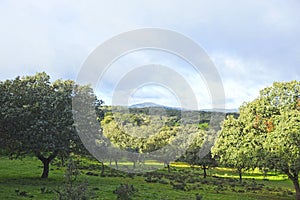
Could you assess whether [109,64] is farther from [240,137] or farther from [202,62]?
[240,137]

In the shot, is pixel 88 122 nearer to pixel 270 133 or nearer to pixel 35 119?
pixel 35 119

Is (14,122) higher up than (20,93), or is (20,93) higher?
(20,93)

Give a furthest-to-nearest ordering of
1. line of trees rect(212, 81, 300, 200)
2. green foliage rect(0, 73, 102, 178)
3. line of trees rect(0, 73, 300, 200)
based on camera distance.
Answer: green foliage rect(0, 73, 102, 178) → line of trees rect(0, 73, 300, 200) → line of trees rect(212, 81, 300, 200)

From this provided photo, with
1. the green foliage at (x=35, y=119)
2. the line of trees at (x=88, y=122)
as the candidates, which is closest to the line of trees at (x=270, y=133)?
the line of trees at (x=88, y=122)

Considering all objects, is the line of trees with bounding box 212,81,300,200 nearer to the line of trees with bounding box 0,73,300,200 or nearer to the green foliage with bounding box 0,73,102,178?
the line of trees with bounding box 0,73,300,200

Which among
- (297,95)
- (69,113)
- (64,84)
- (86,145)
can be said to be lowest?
(86,145)

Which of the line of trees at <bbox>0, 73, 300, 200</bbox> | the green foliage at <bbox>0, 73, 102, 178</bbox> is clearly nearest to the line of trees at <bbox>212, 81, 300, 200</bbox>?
the line of trees at <bbox>0, 73, 300, 200</bbox>

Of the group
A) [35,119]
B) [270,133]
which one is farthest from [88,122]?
[270,133]

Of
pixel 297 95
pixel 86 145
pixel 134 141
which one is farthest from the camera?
pixel 134 141

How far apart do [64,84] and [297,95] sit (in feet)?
88.7

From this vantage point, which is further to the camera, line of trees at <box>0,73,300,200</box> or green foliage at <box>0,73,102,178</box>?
green foliage at <box>0,73,102,178</box>

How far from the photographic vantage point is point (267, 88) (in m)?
31.8

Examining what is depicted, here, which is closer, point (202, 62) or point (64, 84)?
point (202, 62)

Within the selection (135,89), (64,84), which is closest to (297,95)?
(135,89)
